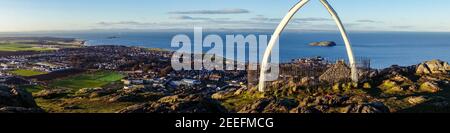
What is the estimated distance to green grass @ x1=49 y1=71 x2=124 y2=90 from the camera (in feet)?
260

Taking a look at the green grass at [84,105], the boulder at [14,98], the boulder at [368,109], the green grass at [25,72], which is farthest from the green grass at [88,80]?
the boulder at [368,109]

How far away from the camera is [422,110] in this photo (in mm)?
30609

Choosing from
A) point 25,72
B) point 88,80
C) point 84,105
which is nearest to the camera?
point 84,105

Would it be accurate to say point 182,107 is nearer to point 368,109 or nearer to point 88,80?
point 368,109

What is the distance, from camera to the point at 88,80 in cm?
8900

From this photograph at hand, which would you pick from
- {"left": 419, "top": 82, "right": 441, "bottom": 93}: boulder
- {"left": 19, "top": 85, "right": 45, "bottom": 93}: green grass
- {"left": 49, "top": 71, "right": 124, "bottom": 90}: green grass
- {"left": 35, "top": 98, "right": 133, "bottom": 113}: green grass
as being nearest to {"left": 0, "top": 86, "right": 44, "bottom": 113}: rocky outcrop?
{"left": 35, "top": 98, "right": 133, "bottom": 113}: green grass

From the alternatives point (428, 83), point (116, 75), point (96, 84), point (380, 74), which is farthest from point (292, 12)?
point (116, 75)

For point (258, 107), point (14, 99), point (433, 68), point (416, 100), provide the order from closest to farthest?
point (258, 107), point (14, 99), point (416, 100), point (433, 68)

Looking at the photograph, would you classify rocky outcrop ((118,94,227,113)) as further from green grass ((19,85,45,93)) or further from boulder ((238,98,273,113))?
green grass ((19,85,45,93))

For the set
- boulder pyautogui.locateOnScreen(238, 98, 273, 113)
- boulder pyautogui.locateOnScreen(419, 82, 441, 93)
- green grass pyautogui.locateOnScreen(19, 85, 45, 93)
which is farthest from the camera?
green grass pyautogui.locateOnScreen(19, 85, 45, 93)

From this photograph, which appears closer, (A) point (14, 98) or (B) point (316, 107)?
(B) point (316, 107)

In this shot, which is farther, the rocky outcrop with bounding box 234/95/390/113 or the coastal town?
the coastal town

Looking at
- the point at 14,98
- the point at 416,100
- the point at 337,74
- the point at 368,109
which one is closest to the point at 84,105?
the point at 14,98
